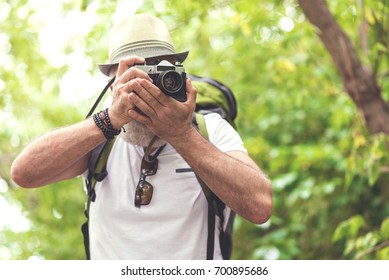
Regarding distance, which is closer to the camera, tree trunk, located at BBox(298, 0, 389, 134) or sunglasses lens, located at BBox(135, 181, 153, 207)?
sunglasses lens, located at BBox(135, 181, 153, 207)

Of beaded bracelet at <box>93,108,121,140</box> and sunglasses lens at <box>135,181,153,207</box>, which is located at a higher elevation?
beaded bracelet at <box>93,108,121,140</box>

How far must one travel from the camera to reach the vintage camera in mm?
1834

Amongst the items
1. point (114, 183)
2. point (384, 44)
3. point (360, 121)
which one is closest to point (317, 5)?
point (384, 44)

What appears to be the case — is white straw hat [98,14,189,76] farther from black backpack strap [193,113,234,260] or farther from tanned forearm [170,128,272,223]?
tanned forearm [170,128,272,223]

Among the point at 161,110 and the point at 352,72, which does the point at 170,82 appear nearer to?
the point at 161,110

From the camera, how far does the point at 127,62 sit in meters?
1.91

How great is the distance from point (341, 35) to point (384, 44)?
14.1 inches

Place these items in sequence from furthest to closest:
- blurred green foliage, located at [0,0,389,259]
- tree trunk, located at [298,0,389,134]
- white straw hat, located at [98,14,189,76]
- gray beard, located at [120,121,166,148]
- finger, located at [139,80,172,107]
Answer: blurred green foliage, located at [0,0,389,259] < tree trunk, located at [298,0,389,134] < white straw hat, located at [98,14,189,76] < gray beard, located at [120,121,166,148] < finger, located at [139,80,172,107]

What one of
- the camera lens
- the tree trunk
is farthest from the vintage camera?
the tree trunk

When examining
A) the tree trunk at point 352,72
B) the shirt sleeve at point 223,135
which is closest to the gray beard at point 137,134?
the shirt sleeve at point 223,135

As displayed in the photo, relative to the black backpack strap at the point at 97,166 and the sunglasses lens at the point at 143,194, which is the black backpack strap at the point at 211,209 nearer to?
the sunglasses lens at the point at 143,194

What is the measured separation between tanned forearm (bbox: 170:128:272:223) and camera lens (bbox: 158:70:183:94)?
15cm

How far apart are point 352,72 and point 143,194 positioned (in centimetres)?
132

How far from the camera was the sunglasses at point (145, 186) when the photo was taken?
2037mm
